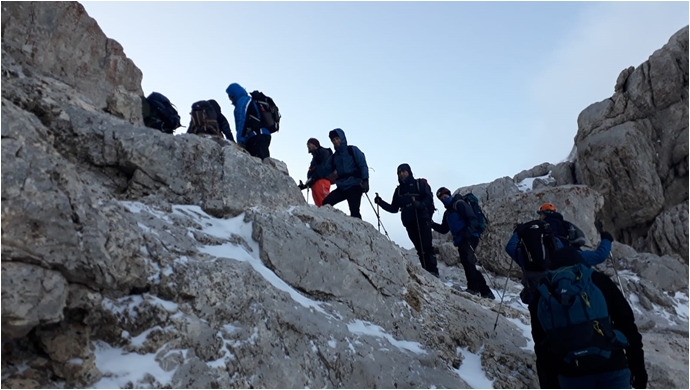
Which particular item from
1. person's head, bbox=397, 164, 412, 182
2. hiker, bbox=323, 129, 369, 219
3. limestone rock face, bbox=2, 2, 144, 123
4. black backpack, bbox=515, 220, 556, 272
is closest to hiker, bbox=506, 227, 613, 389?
black backpack, bbox=515, 220, 556, 272

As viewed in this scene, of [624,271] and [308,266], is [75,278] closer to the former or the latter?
[308,266]

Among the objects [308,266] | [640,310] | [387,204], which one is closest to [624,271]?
[640,310]

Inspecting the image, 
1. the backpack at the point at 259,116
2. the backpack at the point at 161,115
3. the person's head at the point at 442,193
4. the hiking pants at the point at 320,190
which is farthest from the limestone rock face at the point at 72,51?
the person's head at the point at 442,193

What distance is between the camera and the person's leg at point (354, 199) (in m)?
13.2

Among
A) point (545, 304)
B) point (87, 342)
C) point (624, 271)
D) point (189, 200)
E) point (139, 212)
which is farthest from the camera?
point (624, 271)

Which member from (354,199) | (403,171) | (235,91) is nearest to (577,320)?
(354,199)

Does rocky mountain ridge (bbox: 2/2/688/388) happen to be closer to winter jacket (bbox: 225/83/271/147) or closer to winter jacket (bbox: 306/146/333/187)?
winter jacket (bbox: 225/83/271/147)

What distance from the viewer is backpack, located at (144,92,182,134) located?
1167 cm

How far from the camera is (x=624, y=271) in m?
18.3

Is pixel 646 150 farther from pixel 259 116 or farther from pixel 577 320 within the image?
pixel 577 320

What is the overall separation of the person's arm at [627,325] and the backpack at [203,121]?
871 centimetres

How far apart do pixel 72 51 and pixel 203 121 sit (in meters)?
3.30

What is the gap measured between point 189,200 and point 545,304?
21.0ft

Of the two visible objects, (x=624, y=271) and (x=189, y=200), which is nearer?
(x=189, y=200)
